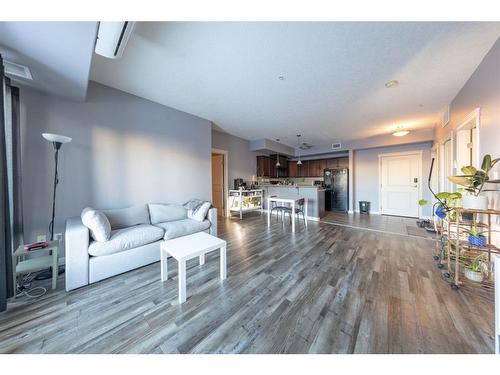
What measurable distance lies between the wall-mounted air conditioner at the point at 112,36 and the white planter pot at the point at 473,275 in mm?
4051

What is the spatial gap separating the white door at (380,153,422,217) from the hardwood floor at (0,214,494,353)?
394 cm

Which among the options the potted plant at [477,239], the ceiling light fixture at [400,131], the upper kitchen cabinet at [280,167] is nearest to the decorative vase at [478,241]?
the potted plant at [477,239]

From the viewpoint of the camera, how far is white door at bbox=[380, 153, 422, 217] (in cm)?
524

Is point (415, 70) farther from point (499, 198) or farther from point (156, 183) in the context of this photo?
point (156, 183)

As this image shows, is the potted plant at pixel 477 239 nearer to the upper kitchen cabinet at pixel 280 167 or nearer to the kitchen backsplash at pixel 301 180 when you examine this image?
the kitchen backsplash at pixel 301 180

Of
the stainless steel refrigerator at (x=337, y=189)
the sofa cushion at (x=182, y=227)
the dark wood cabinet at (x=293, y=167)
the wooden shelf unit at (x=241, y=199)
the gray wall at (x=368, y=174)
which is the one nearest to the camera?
the sofa cushion at (x=182, y=227)

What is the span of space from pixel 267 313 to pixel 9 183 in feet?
9.72

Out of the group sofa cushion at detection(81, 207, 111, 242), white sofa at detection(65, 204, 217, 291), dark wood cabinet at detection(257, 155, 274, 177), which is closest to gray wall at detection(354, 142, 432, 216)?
dark wood cabinet at detection(257, 155, 274, 177)

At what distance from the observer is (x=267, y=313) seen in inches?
58.0

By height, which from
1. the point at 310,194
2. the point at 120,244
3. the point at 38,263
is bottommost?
the point at 38,263

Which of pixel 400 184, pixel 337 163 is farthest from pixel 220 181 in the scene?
pixel 400 184

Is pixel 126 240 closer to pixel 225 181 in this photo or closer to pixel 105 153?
pixel 105 153

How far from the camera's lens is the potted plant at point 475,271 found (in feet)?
6.18

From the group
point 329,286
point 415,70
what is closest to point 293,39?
point 415,70
